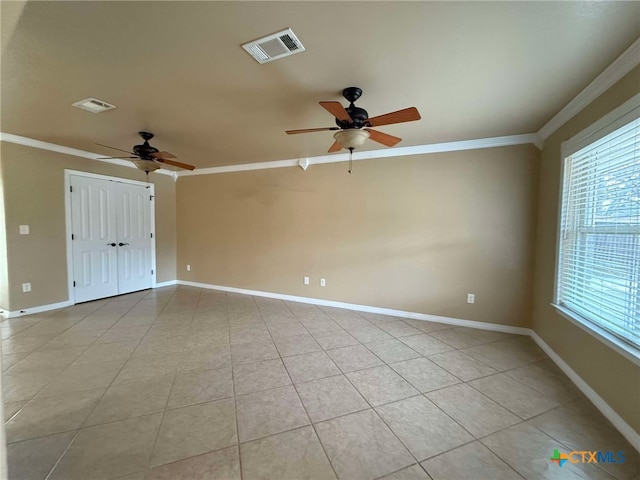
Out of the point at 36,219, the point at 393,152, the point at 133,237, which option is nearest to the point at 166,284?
the point at 133,237

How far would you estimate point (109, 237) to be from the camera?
4578mm

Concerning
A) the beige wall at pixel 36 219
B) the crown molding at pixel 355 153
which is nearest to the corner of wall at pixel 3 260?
the beige wall at pixel 36 219

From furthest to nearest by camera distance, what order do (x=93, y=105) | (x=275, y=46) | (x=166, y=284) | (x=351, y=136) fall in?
(x=166, y=284) → (x=93, y=105) → (x=351, y=136) → (x=275, y=46)

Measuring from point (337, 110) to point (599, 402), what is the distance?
9.52 feet

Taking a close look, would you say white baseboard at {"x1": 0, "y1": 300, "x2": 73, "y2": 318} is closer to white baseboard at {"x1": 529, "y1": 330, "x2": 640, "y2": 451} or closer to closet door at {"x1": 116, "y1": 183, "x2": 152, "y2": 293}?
closet door at {"x1": 116, "y1": 183, "x2": 152, "y2": 293}

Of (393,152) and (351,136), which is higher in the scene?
(393,152)

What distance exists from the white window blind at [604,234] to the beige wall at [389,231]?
0.69 metres

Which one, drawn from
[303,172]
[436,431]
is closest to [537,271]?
[436,431]

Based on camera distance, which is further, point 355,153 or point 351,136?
point 355,153

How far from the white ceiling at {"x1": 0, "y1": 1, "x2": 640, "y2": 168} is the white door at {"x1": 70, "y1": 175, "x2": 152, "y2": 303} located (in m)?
1.53

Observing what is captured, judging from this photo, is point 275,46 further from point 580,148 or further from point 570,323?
point 570,323

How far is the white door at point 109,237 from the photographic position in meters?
4.21

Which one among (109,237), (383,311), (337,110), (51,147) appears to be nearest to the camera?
(337,110)

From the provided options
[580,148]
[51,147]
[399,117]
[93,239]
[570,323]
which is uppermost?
[51,147]
